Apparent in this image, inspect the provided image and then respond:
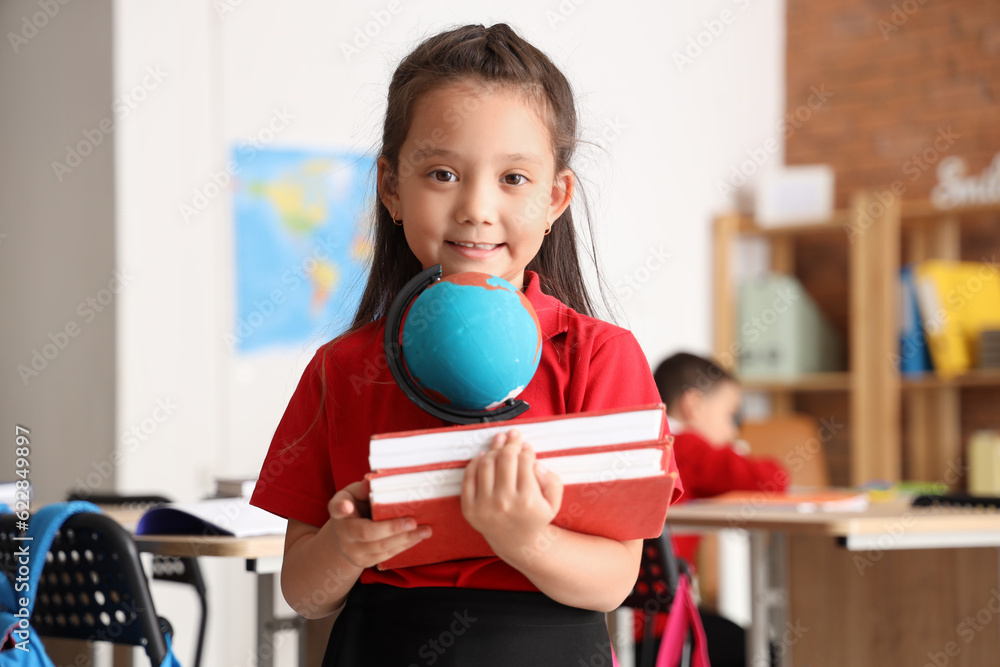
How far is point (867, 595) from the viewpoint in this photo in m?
A: 2.65

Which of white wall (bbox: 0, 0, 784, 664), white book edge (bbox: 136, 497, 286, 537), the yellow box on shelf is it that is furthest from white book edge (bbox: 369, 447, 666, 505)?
the yellow box on shelf

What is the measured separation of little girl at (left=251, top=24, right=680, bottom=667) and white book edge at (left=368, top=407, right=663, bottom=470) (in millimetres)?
114

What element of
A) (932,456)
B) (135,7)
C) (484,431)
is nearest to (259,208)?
(135,7)

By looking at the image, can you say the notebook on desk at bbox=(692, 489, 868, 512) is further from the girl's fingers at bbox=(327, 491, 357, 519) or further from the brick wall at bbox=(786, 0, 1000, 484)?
the brick wall at bbox=(786, 0, 1000, 484)

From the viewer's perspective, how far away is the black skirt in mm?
847

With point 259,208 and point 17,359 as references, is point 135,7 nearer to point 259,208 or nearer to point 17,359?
point 259,208

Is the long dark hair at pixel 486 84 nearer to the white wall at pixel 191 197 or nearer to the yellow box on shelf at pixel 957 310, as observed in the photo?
the white wall at pixel 191 197

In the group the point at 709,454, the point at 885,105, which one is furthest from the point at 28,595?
the point at 885,105

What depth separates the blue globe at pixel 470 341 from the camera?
0.73m

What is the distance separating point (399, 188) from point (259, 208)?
2488mm

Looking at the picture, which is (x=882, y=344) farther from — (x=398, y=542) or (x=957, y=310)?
(x=398, y=542)

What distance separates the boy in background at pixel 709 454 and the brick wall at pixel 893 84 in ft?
7.34

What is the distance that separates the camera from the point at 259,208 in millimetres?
3295

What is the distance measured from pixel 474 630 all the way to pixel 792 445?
3.61 metres
